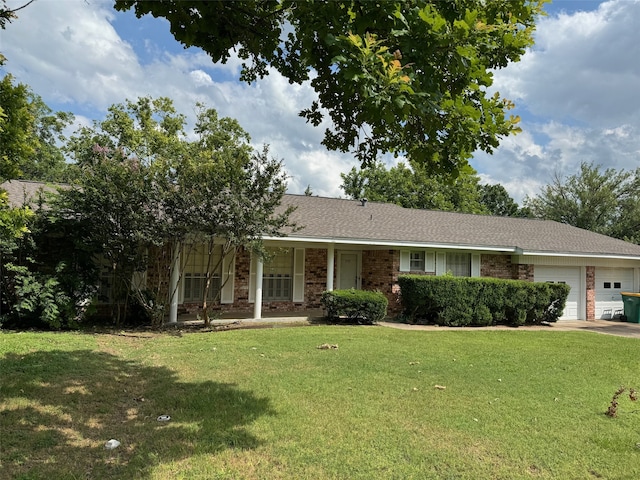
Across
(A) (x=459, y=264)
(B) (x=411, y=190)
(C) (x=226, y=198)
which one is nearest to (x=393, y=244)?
(A) (x=459, y=264)

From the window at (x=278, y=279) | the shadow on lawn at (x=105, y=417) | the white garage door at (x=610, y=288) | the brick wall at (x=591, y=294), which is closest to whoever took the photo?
the shadow on lawn at (x=105, y=417)

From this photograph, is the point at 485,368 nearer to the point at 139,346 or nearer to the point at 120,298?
the point at 139,346

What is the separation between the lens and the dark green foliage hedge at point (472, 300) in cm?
1342

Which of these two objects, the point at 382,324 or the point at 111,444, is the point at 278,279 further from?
the point at 111,444

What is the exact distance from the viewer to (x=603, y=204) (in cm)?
3331

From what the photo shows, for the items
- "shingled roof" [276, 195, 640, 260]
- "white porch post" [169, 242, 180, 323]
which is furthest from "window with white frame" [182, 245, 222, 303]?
"shingled roof" [276, 195, 640, 260]

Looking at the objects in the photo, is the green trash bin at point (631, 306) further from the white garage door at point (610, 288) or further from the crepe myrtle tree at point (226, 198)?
the crepe myrtle tree at point (226, 198)

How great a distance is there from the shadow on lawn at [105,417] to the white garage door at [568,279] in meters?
15.0

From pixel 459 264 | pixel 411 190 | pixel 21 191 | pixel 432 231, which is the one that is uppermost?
pixel 411 190

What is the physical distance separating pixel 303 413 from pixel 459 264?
1288cm

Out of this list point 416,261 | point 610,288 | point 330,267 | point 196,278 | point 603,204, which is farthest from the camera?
point 603,204

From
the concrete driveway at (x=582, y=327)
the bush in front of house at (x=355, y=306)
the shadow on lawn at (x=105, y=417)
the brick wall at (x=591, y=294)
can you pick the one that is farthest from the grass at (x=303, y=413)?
the brick wall at (x=591, y=294)

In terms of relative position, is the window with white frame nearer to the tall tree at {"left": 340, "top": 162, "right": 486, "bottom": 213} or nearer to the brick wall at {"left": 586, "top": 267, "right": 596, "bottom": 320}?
the brick wall at {"left": 586, "top": 267, "right": 596, "bottom": 320}

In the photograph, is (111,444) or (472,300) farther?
(472,300)
